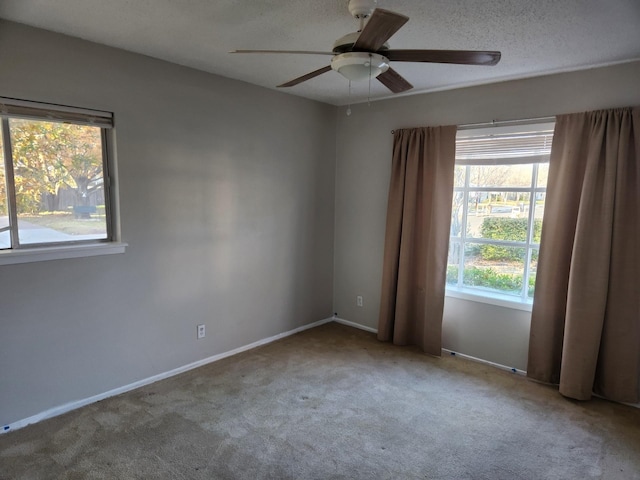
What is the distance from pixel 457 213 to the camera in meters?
3.57

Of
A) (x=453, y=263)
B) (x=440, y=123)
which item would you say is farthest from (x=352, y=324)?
(x=440, y=123)

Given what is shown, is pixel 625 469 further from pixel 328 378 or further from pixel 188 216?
pixel 188 216

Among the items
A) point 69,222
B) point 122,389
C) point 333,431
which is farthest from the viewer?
point 122,389

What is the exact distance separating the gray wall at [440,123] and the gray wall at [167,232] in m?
0.32

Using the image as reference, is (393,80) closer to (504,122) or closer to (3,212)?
(504,122)

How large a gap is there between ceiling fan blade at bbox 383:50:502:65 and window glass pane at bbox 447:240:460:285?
2095 mm

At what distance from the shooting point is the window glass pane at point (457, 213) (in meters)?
3.55

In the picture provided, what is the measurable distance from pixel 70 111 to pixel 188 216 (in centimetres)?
104

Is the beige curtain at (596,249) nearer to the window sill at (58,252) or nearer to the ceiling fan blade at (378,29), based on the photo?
the ceiling fan blade at (378,29)

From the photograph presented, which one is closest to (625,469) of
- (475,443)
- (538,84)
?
(475,443)

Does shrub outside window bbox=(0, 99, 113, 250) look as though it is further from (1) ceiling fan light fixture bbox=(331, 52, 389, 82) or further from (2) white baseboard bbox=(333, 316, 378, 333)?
(2) white baseboard bbox=(333, 316, 378, 333)

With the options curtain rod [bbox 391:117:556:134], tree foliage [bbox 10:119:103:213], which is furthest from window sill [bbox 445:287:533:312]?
tree foliage [bbox 10:119:103:213]

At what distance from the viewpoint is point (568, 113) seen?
2855 millimetres

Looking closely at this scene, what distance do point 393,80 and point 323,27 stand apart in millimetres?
497
